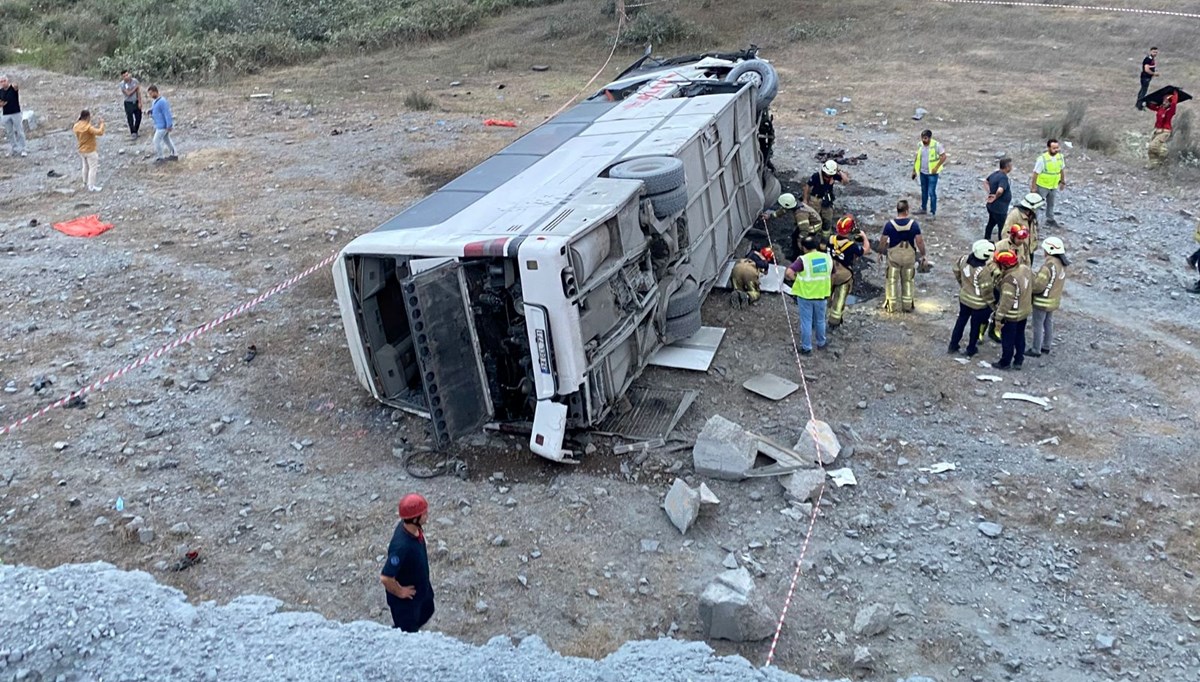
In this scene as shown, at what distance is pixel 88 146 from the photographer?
13.9m

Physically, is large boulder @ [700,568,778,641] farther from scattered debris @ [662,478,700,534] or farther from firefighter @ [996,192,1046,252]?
firefighter @ [996,192,1046,252]

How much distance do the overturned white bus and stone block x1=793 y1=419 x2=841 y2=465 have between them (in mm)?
1505

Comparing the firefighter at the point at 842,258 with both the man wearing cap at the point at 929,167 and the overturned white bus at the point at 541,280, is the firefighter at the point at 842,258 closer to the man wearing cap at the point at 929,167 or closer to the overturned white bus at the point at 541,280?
the overturned white bus at the point at 541,280

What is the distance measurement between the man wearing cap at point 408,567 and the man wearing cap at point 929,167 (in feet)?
30.2

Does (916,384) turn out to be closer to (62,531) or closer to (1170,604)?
(1170,604)

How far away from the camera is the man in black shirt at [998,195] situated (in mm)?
11148

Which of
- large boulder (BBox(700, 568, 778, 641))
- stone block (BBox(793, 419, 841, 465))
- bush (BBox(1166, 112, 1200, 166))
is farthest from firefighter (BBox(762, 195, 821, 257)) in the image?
bush (BBox(1166, 112, 1200, 166))

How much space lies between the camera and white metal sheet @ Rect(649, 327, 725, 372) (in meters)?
8.74

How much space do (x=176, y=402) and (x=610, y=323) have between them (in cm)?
395

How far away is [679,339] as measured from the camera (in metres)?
8.97

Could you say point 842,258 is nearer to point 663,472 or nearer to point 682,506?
point 663,472

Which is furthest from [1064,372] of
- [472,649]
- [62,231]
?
[62,231]

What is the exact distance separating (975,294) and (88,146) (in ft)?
39.8

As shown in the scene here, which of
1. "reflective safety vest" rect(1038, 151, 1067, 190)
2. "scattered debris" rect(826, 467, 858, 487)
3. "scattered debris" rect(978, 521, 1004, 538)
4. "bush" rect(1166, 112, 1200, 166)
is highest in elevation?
"reflective safety vest" rect(1038, 151, 1067, 190)
